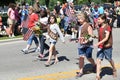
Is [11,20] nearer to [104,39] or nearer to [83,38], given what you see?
[83,38]

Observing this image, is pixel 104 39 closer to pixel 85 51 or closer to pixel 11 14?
pixel 85 51

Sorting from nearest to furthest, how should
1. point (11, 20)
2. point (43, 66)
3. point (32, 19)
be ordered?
1. point (43, 66)
2. point (32, 19)
3. point (11, 20)

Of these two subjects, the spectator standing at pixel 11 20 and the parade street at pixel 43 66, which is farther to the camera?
the spectator standing at pixel 11 20

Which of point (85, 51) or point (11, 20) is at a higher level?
point (85, 51)

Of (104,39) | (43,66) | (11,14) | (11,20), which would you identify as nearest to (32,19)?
(43,66)

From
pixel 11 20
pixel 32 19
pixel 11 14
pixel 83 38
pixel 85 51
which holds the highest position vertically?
pixel 83 38

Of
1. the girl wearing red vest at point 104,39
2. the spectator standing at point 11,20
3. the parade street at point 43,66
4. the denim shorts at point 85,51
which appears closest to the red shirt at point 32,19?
the parade street at point 43,66

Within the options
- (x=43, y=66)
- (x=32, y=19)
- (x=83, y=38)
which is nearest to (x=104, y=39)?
(x=83, y=38)

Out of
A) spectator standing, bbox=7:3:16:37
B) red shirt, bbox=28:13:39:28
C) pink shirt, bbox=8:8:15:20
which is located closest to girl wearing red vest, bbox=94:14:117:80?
red shirt, bbox=28:13:39:28

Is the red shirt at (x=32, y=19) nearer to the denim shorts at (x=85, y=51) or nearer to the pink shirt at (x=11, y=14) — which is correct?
the denim shorts at (x=85, y=51)

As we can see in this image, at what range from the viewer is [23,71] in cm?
1088

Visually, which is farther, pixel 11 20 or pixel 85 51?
pixel 11 20

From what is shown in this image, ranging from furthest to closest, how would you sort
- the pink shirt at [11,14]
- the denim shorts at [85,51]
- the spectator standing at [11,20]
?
the pink shirt at [11,14]
the spectator standing at [11,20]
the denim shorts at [85,51]

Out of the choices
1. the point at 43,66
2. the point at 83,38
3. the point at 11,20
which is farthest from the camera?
the point at 11,20
